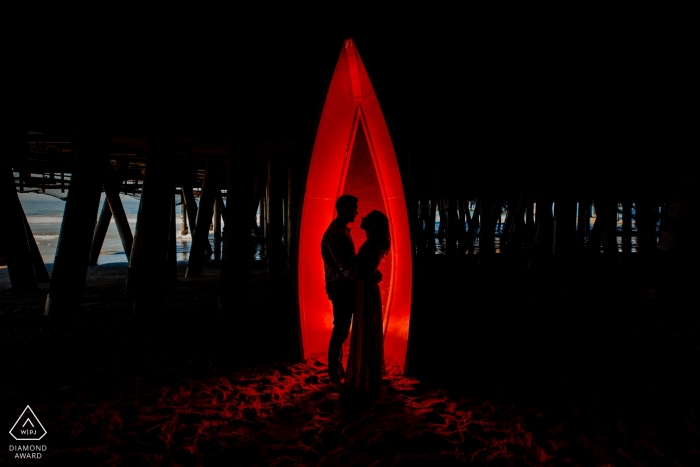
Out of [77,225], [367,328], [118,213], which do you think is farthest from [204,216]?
[367,328]

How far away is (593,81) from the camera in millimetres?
6656

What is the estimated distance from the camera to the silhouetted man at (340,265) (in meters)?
3.36

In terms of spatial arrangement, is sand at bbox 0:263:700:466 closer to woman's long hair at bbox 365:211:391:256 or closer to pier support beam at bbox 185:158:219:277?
woman's long hair at bbox 365:211:391:256

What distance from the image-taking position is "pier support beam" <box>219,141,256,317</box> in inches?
232

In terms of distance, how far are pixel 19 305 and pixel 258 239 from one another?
374 inches

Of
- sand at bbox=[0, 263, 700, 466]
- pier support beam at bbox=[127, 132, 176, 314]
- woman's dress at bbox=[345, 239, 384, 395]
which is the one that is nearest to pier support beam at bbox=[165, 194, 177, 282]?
sand at bbox=[0, 263, 700, 466]

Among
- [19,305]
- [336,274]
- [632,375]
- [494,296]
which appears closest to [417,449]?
[336,274]

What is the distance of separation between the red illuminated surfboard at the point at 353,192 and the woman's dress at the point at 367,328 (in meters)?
0.79

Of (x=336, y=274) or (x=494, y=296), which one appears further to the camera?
(x=494, y=296)

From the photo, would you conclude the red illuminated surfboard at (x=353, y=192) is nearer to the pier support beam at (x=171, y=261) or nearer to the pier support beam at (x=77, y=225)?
the pier support beam at (x=77, y=225)

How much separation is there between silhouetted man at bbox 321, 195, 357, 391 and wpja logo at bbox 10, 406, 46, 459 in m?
2.27

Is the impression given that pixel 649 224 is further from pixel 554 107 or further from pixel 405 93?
pixel 405 93

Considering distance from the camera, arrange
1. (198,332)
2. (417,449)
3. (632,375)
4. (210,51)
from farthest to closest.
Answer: (210,51), (198,332), (632,375), (417,449)

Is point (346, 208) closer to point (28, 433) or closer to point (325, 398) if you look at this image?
point (325, 398)
